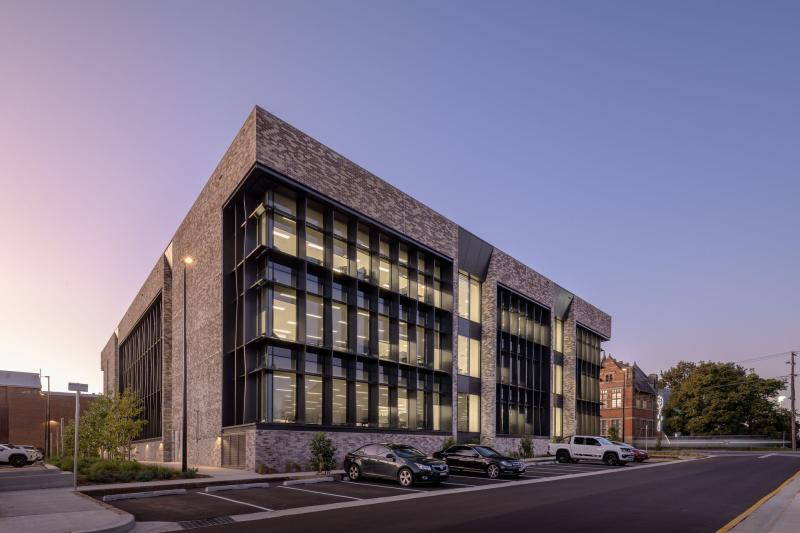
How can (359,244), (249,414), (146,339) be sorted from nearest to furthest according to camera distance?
(249,414)
(359,244)
(146,339)

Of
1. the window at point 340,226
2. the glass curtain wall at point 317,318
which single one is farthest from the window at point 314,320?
the window at point 340,226

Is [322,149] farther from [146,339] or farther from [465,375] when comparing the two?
[146,339]

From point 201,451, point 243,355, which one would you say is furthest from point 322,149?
point 201,451

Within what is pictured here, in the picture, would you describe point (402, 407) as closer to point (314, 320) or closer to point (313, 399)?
point (313, 399)

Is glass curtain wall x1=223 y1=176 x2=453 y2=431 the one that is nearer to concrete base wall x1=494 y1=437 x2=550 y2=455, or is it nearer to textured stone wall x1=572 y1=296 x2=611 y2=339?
concrete base wall x1=494 y1=437 x2=550 y2=455

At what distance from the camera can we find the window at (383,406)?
34219 millimetres

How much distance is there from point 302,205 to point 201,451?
A: 1466 centimetres

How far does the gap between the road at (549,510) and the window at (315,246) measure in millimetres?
13580

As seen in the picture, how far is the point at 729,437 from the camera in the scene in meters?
88.2

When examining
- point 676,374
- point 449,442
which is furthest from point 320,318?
point 676,374

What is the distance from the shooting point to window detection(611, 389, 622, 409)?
10125cm

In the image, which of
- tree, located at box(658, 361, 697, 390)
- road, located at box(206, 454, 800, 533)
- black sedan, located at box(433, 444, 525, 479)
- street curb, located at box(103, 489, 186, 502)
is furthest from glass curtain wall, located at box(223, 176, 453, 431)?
tree, located at box(658, 361, 697, 390)

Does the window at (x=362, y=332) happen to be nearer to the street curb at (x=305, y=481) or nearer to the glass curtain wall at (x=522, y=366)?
the street curb at (x=305, y=481)

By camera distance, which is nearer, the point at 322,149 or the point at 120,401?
the point at 322,149
